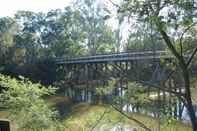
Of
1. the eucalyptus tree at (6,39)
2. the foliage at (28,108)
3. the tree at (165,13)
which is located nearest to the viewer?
the tree at (165,13)

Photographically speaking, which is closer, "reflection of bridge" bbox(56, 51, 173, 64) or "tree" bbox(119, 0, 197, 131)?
"tree" bbox(119, 0, 197, 131)

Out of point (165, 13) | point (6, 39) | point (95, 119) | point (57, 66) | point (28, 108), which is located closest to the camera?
point (165, 13)

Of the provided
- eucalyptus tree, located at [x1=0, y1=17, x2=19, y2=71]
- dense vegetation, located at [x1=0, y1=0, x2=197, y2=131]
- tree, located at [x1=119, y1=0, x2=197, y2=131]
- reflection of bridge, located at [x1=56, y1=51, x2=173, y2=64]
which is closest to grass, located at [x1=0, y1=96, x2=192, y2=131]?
dense vegetation, located at [x1=0, y1=0, x2=197, y2=131]

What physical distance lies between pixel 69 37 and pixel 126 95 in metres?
44.2

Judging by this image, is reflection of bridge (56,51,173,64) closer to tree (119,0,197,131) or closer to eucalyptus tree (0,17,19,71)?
eucalyptus tree (0,17,19,71)

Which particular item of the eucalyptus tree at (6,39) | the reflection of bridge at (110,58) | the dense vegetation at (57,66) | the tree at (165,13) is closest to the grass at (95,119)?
the dense vegetation at (57,66)

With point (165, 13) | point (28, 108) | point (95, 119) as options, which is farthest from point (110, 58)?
point (165, 13)

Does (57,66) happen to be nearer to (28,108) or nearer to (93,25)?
(93,25)

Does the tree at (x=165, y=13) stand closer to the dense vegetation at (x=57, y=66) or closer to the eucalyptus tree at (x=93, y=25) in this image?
the dense vegetation at (x=57, y=66)

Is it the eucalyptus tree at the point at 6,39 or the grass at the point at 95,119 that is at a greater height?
the eucalyptus tree at the point at 6,39

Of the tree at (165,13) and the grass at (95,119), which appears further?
the grass at (95,119)

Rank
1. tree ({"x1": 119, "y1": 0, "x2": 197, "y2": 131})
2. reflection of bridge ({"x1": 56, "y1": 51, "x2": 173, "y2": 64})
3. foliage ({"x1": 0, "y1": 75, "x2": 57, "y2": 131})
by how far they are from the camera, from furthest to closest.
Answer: reflection of bridge ({"x1": 56, "y1": 51, "x2": 173, "y2": 64}) → foliage ({"x1": 0, "y1": 75, "x2": 57, "y2": 131}) → tree ({"x1": 119, "y1": 0, "x2": 197, "y2": 131})

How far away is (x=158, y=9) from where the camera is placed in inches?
184

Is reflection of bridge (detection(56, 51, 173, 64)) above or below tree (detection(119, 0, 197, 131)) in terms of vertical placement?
below
